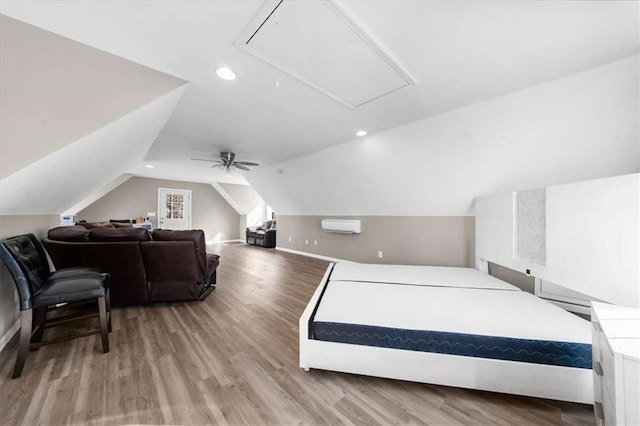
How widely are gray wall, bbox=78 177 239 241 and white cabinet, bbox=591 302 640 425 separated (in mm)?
8960

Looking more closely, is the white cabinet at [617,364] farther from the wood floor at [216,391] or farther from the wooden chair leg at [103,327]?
the wooden chair leg at [103,327]

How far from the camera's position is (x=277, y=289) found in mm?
3355

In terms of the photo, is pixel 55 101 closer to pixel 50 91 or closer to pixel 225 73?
pixel 50 91

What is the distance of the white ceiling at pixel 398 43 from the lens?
1272 mm

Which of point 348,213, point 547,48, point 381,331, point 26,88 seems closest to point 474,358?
point 381,331

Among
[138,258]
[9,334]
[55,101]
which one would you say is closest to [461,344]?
[55,101]

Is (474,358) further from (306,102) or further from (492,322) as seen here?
(306,102)

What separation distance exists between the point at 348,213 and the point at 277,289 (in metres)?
2.40

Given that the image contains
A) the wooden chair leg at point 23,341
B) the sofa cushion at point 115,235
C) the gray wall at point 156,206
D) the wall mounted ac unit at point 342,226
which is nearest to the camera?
the wooden chair leg at point 23,341

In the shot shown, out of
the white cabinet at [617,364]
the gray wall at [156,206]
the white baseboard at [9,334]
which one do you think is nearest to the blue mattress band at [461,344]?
the white cabinet at [617,364]

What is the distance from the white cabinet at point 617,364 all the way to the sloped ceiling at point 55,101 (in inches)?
120

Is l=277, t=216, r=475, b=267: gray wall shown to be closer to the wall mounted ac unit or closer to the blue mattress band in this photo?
the wall mounted ac unit

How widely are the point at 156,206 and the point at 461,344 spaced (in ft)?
29.0

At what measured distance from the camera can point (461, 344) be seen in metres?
1.38
